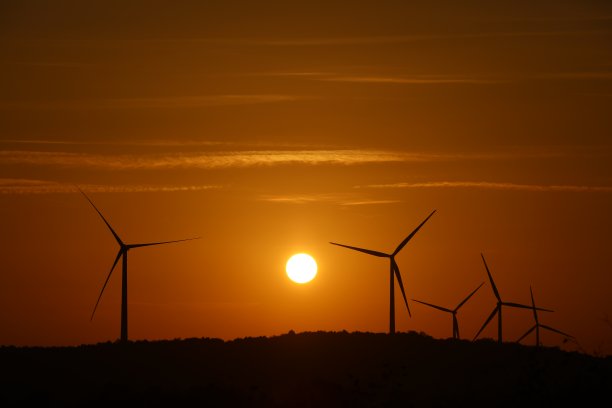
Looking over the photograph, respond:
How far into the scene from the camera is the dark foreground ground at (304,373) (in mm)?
85562

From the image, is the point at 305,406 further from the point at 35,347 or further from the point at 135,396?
the point at 35,347

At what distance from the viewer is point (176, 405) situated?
84.6 meters

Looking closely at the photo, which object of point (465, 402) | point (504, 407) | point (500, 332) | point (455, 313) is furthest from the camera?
point (455, 313)

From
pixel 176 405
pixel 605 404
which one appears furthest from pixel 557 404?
pixel 176 405

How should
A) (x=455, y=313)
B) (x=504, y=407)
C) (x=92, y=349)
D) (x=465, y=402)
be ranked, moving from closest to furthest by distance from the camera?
1. (x=504, y=407)
2. (x=465, y=402)
3. (x=92, y=349)
4. (x=455, y=313)

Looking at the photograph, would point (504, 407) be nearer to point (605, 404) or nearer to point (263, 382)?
point (605, 404)

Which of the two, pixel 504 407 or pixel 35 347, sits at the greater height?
pixel 35 347

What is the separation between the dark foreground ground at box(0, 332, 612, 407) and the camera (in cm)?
8556

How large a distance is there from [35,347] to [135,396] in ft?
111

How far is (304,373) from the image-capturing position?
10875 cm

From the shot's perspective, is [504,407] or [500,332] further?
[500,332]

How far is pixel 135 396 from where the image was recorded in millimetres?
86750

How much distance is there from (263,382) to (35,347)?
27.1 metres

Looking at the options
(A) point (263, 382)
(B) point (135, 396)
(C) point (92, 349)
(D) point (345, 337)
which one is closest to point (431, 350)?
(D) point (345, 337)
